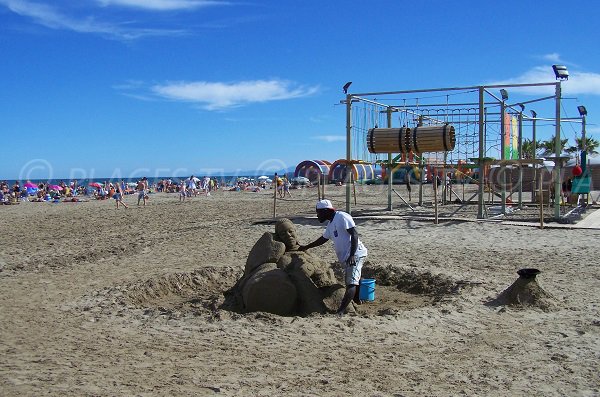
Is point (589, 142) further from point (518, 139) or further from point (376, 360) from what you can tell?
point (376, 360)

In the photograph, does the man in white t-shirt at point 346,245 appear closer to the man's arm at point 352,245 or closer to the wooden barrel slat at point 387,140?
the man's arm at point 352,245

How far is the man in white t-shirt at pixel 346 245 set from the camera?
8.05 m

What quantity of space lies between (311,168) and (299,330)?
2121 inches

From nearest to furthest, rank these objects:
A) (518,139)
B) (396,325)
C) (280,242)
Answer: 1. (396,325)
2. (280,242)
3. (518,139)

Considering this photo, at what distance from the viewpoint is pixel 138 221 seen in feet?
74.0

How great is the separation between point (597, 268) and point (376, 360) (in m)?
6.49

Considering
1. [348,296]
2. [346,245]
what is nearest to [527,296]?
[348,296]

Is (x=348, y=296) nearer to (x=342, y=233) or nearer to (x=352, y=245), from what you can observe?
(x=352, y=245)

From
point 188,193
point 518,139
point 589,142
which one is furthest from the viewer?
point 589,142

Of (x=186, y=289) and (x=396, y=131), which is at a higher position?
(x=396, y=131)

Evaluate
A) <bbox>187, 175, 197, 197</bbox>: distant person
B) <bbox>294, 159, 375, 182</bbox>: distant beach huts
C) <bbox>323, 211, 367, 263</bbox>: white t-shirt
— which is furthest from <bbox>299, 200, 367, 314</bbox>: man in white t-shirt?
<bbox>294, 159, 375, 182</bbox>: distant beach huts

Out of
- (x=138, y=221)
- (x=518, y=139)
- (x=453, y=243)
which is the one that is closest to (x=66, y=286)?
(x=453, y=243)

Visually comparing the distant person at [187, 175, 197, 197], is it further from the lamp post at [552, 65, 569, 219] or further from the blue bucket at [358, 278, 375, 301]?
the blue bucket at [358, 278, 375, 301]

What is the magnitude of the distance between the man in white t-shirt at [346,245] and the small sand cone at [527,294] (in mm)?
1945
